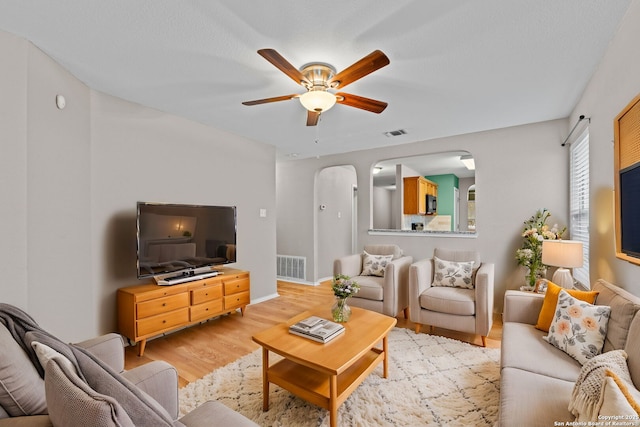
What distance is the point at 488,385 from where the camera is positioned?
6.92ft

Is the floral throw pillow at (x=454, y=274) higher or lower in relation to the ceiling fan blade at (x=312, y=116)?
lower

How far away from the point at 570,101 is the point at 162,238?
431cm

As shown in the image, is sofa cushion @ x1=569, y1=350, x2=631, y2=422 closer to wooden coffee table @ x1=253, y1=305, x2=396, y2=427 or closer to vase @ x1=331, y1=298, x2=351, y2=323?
wooden coffee table @ x1=253, y1=305, x2=396, y2=427

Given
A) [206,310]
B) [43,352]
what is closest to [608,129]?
[43,352]

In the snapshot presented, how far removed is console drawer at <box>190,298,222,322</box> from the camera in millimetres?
3059

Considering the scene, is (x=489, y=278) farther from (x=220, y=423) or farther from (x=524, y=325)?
(x=220, y=423)

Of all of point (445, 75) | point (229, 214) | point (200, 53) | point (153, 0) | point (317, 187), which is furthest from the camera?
point (317, 187)

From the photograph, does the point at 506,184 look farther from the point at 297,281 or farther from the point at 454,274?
the point at 297,281

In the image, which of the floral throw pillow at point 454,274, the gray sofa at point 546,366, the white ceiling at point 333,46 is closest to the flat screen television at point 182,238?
the white ceiling at point 333,46

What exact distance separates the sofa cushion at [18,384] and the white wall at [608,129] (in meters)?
2.91

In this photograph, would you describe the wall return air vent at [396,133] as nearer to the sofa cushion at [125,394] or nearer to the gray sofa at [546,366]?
the gray sofa at [546,366]

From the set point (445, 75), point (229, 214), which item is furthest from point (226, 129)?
point (445, 75)

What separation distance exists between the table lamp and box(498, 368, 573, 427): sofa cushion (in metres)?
1.42

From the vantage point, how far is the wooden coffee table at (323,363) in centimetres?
167
